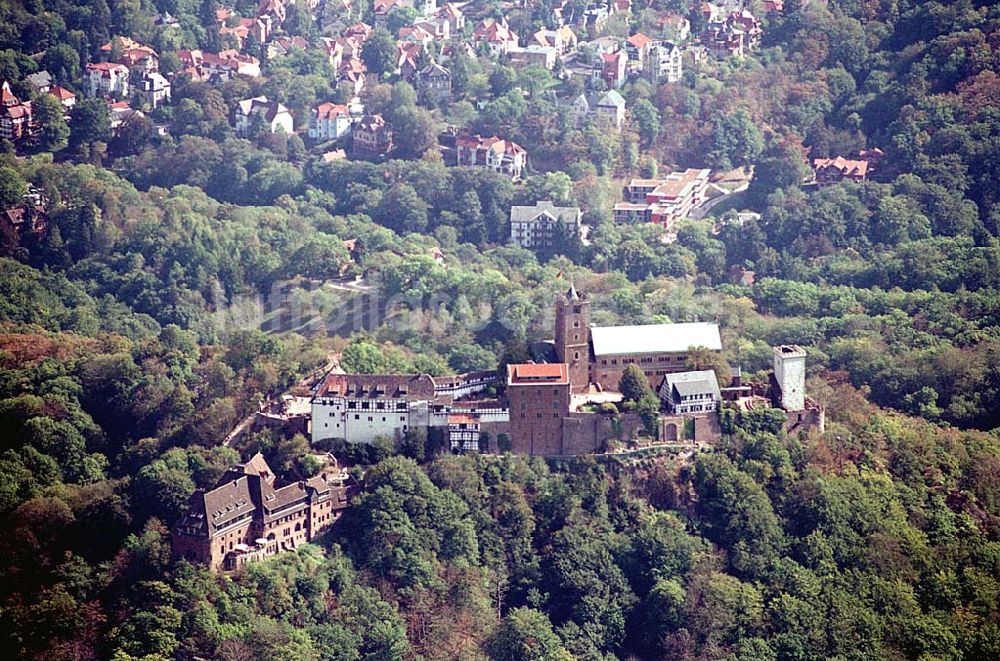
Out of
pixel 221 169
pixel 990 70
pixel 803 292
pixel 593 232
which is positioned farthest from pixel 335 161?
pixel 990 70

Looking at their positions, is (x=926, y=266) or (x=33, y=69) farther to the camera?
(x=33, y=69)

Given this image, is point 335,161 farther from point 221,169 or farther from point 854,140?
point 854,140

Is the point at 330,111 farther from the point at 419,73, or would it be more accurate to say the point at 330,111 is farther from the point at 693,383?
the point at 693,383

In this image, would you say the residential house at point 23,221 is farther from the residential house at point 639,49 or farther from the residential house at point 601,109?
the residential house at point 639,49

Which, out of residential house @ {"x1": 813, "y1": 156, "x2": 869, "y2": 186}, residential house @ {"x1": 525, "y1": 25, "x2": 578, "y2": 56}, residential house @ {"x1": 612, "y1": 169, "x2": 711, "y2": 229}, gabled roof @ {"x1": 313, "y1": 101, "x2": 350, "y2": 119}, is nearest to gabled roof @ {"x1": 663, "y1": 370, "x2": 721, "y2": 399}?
residential house @ {"x1": 612, "y1": 169, "x2": 711, "y2": 229}

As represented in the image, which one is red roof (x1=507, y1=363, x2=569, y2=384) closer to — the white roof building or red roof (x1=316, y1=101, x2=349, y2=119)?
the white roof building

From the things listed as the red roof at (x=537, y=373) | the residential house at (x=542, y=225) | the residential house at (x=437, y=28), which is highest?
the residential house at (x=437, y=28)

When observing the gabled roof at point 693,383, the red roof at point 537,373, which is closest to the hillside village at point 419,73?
the gabled roof at point 693,383
